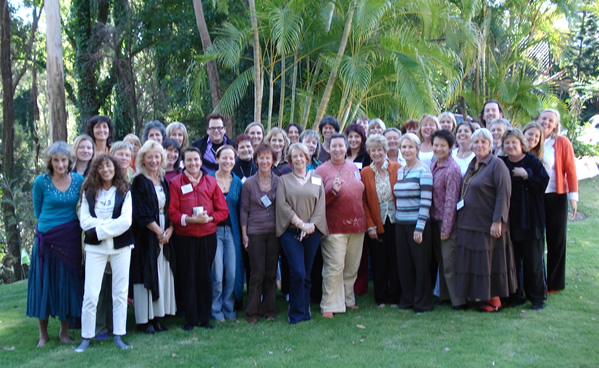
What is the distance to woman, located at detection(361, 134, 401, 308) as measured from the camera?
584cm

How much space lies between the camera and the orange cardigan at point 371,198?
584cm

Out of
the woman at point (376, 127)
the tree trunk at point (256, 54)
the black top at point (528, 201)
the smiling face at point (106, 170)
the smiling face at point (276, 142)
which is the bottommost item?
the black top at point (528, 201)

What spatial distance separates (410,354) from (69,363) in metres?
2.88

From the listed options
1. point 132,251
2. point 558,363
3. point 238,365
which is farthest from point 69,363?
point 558,363

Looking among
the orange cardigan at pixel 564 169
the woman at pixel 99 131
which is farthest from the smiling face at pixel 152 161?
the orange cardigan at pixel 564 169

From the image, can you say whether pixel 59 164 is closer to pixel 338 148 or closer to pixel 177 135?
pixel 177 135

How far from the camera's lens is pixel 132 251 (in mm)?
5082

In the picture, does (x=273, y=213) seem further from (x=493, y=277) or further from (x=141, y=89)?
(x=141, y=89)

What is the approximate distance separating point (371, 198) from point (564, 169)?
2.22 m

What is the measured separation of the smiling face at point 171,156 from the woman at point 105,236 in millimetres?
980

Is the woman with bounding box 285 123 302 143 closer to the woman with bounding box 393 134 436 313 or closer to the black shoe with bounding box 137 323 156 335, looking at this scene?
the woman with bounding box 393 134 436 313

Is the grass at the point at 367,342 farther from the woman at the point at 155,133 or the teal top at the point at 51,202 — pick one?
the woman at the point at 155,133

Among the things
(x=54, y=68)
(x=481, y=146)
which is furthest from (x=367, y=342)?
(x=54, y=68)

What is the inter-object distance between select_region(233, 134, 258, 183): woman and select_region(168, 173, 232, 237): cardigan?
0.67m
